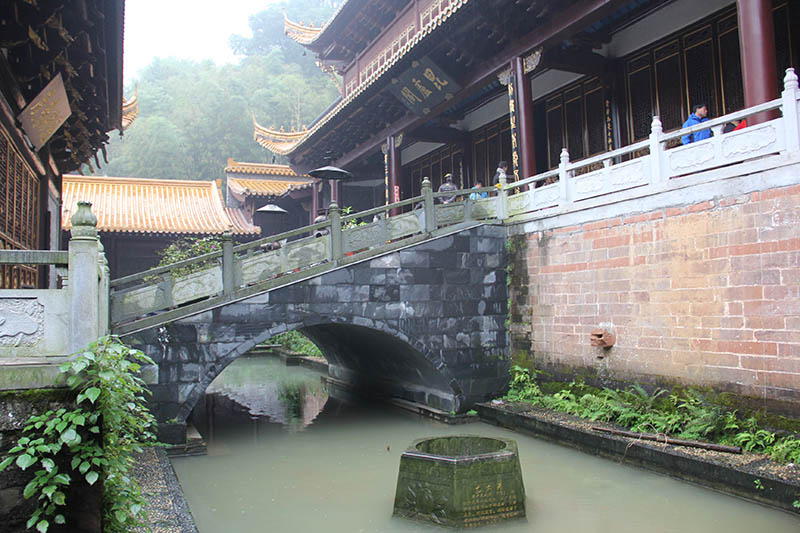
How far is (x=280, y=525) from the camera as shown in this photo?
18.2 feet

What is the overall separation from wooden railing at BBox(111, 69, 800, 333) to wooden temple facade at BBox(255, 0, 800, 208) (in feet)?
1.98

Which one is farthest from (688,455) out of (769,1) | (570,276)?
(769,1)

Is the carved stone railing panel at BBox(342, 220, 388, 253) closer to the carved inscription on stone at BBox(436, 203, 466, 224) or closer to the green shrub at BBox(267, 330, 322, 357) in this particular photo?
the carved inscription on stone at BBox(436, 203, 466, 224)

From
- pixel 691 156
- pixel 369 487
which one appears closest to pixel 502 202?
pixel 691 156

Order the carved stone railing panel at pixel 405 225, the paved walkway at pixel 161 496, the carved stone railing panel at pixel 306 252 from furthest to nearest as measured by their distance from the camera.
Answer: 1. the carved stone railing panel at pixel 405 225
2. the carved stone railing panel at pixel 306 252
3. the paved walkway at pixel 161 496

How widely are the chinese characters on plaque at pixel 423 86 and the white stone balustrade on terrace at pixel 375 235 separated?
108 inches

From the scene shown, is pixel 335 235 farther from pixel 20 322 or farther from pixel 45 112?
pixel 20 322

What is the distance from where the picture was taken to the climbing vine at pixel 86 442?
380cm

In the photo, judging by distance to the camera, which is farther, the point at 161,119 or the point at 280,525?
the point at 161,119

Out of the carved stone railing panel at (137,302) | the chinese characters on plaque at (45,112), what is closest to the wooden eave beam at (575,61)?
the carved stone railing panel at (137,302)

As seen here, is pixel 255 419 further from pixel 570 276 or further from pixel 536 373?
pixel 570 276

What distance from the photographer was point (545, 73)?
11812 mm

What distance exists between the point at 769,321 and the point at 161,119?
38.6 m

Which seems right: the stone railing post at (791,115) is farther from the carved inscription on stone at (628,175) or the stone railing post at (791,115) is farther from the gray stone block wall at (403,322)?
the gray stone block wall at (403,322)
